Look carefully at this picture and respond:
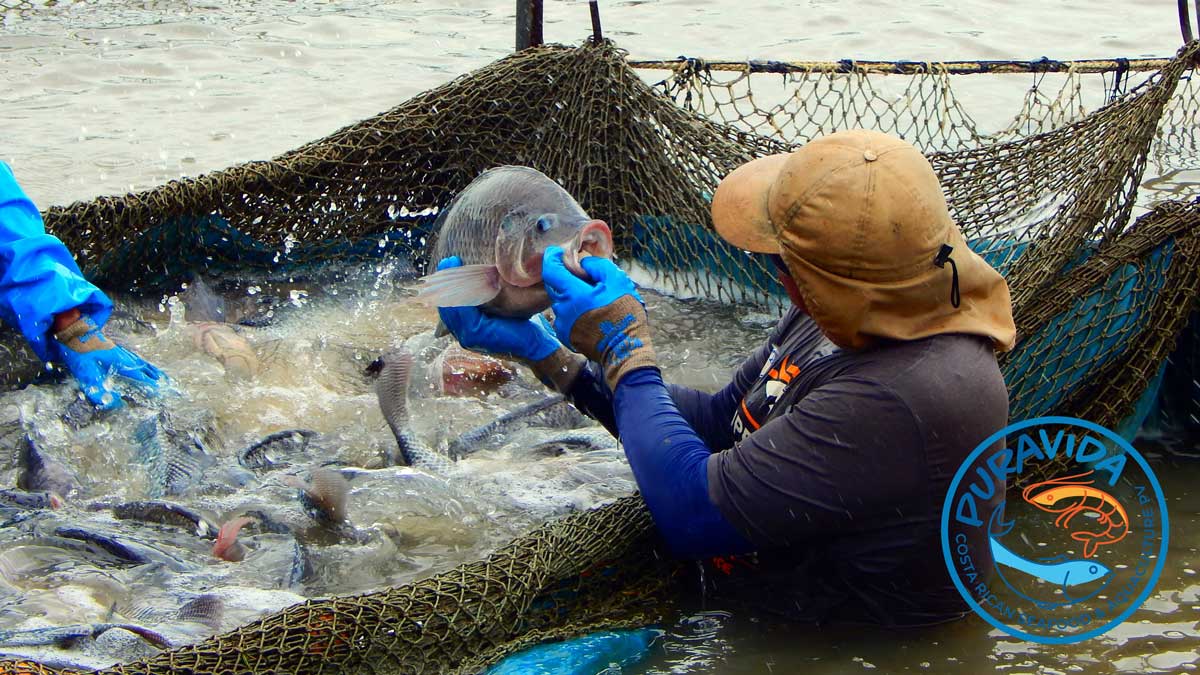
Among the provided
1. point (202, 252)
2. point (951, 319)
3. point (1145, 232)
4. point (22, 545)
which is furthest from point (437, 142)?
point (951, 319)

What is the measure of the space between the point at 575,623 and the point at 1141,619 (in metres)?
1.43

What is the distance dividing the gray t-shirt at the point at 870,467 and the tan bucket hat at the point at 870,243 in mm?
65

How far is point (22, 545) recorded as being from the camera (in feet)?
10.9

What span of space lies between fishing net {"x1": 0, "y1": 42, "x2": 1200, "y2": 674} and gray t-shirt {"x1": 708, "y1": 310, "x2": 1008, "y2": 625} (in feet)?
1.60

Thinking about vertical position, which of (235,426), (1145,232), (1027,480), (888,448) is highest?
(1145,232)

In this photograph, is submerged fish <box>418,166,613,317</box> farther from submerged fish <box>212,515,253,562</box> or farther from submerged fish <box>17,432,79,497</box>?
submerged fish <box>17,432,79,497</box>

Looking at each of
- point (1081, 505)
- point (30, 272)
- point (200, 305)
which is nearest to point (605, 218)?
point (200, 305)

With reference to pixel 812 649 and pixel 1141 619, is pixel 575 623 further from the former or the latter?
pixel 1141 619

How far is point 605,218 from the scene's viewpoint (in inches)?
208

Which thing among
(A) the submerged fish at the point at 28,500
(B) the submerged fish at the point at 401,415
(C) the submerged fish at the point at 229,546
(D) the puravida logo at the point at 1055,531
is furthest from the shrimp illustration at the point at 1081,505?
(A) the submerged fish at the point at 28,500

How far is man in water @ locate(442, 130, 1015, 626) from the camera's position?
2.35 meters

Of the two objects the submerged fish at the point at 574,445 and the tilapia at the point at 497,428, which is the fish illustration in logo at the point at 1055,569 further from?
the tilapia at the point at 497,428

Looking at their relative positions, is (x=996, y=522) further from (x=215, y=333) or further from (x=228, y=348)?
(x=215, y=333)

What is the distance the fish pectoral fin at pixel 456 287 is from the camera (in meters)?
2.93
